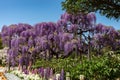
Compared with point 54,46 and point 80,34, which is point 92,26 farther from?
point 54,46

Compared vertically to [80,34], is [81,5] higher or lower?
higher

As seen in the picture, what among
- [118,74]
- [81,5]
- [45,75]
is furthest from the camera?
[81,5]

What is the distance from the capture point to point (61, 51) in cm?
2609

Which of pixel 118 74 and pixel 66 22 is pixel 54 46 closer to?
pixel 66 22

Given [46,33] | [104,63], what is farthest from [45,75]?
[46,33]

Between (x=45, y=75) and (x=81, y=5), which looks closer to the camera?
(x=45, y=75)

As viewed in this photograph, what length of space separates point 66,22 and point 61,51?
2.40 metres

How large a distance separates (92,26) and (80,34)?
1105mm

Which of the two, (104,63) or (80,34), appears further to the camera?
(80,34)

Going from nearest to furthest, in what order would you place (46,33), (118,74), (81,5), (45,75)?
(118,74) → (45,75) → (81,5) → (46,33)

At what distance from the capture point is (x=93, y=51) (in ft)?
85.4

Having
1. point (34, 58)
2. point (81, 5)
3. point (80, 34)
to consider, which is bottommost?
point (34, 58)

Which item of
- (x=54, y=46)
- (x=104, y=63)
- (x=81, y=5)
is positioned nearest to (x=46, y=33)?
(x=54, y=46)

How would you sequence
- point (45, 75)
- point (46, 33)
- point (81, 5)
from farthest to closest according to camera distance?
point (46, 33)
point (81, 5)
point (45, 75)
